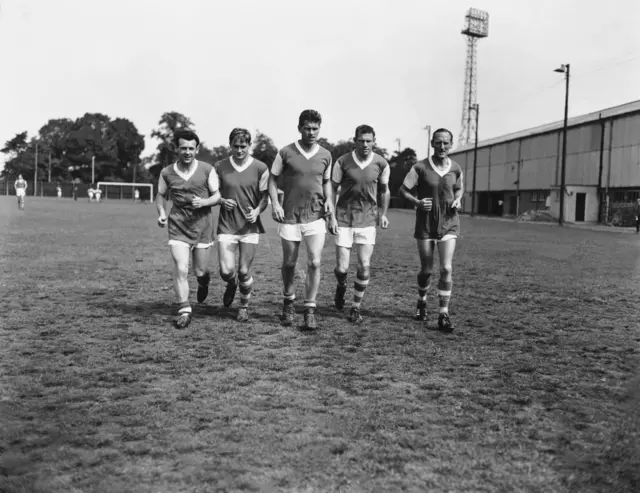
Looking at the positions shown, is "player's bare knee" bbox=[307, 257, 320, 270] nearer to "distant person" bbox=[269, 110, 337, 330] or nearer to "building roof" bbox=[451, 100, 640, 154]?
"distant person" bbox=[269, 110, 337, 330]

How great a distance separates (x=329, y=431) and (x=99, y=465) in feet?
3.82

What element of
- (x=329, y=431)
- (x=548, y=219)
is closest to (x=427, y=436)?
(x=329, y=431)

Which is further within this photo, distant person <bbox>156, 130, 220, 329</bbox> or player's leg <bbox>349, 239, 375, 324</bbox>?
player's leg <bbox>349, 239, 375, 324</bbox>

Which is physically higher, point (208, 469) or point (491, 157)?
point (491, 157)

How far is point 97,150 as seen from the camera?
11125 centimetres

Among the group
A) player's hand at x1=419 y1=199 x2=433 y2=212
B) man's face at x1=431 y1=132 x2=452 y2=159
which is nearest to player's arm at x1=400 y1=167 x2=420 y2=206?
player's hand at x1=419 y1=199 x2=433 y2=212

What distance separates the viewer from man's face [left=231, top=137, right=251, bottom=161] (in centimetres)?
649

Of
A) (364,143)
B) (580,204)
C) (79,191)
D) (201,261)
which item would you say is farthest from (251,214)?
(79,191)

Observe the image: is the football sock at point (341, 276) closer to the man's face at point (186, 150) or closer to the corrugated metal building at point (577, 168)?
the man's face at point (186, 150)

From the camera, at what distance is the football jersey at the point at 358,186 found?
6.79m

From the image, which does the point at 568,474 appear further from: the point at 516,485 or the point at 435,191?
the point at 435,191

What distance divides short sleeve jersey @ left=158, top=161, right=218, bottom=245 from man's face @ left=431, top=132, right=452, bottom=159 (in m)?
2.24

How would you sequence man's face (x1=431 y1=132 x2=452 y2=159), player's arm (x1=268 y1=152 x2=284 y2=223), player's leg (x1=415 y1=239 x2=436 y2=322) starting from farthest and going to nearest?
player's leg (x1=415 y1=239 x2=436 y2=322)
man's face (x1=431 y1=132 x2=452 y2=159)
player's arm (x1=268 y1=152 x2=284 y2=223)

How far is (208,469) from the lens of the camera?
294 centimetres
